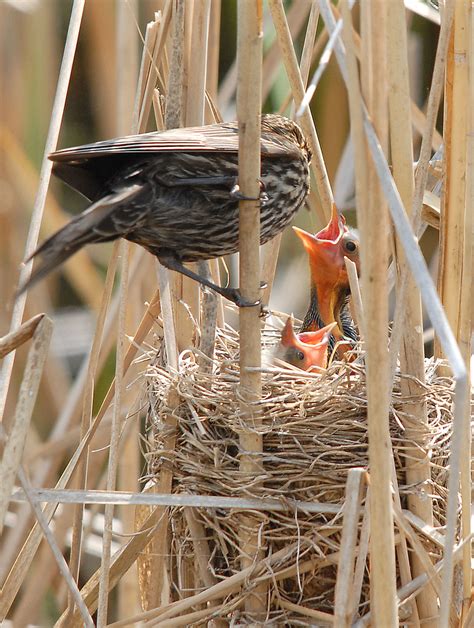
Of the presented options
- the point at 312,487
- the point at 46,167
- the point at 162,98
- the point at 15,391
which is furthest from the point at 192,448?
the point at 15,391

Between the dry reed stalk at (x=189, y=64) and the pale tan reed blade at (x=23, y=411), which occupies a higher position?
the dry reed stalk at (x=189, y=64)

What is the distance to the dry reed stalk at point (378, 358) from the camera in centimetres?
128

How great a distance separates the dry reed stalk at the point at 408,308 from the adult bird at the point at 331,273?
0.60 meters

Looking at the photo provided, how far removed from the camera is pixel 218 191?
6.44 ft

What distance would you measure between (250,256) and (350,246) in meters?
0.89

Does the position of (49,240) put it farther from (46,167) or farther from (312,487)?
(312,487)

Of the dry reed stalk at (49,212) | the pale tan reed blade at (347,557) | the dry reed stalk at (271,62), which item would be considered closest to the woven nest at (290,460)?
the pale tan reed blade at (347,557)

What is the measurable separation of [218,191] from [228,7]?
4.02 ft

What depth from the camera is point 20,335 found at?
1.48 meters

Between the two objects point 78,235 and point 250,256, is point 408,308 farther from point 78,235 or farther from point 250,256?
point 78,235

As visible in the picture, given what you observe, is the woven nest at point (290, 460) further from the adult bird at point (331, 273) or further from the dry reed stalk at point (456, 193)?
the adult bird at point (331, 273)

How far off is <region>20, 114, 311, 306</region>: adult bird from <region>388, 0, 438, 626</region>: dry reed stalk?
296mm

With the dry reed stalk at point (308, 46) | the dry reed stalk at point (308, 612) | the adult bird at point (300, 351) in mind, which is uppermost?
the dry reed stalk at point (308, 46)

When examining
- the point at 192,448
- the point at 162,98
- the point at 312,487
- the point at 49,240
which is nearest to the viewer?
the point at 49,240
